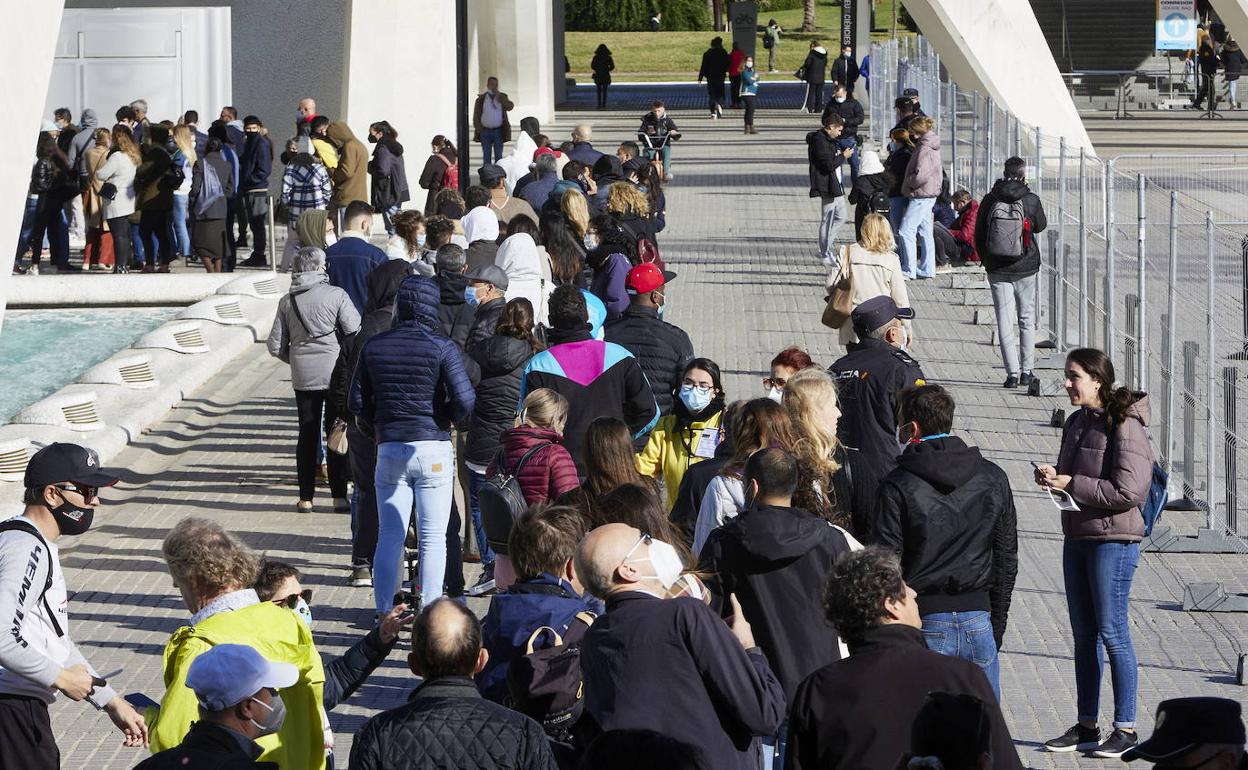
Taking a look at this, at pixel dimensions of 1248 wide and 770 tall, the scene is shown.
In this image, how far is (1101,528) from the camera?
23.7 ft

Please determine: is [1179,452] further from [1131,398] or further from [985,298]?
[985,298]

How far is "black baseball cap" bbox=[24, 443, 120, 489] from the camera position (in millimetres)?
5605

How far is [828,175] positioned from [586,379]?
38.8 ft

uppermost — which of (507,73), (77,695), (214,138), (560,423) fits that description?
(507,73)

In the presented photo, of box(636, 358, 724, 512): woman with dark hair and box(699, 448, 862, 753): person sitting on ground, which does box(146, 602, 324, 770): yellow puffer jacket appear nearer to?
box(699, 448, 862, 753): person sitting on ground

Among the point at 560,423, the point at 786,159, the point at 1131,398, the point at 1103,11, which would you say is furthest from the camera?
the point at 1103,11

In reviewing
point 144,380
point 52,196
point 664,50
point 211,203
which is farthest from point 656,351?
point 664,50

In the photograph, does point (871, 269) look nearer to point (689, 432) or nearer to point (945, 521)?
point (689, 432)

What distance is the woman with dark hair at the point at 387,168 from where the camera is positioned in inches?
829

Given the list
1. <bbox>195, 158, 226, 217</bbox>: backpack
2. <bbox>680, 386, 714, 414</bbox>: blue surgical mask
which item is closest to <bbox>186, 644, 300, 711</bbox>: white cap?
<bbox>680, 386, 714, 414</bbox>: blue surgical mask

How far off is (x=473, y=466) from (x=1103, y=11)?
4537 centimetres

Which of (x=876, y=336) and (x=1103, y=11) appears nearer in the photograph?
(x=876, y=336)

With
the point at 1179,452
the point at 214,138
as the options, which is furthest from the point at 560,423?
the point at 214,138

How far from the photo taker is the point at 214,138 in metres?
21.7
